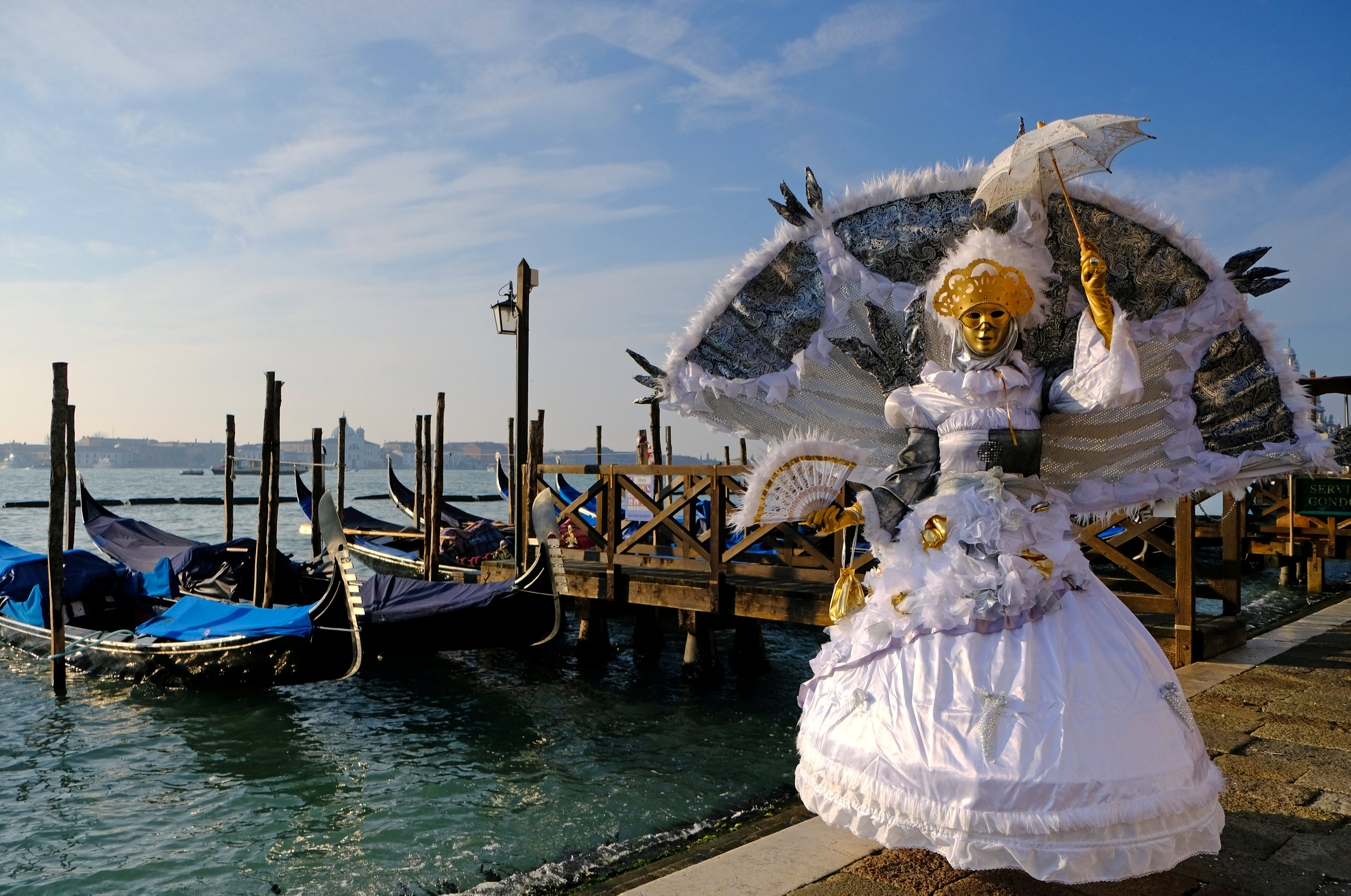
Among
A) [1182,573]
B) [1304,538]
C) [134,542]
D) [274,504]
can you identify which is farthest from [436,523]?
[1304,538]

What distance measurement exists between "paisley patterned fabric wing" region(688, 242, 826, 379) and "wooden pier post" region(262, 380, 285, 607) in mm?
6265

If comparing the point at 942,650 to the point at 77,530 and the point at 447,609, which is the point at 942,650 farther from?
the point at 77,530

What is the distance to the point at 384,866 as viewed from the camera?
365cm

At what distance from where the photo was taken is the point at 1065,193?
6.98 feet

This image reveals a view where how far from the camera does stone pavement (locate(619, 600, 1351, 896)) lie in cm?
221

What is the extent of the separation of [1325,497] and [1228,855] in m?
6.15

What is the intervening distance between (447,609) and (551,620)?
2.69ft

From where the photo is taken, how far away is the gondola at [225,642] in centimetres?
619

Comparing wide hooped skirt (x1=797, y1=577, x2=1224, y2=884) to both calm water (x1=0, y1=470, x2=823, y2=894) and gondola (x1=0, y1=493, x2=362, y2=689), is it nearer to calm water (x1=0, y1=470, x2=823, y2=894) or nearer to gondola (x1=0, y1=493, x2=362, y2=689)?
calm water (x1=0, y1=470, x2=823, y2=894)

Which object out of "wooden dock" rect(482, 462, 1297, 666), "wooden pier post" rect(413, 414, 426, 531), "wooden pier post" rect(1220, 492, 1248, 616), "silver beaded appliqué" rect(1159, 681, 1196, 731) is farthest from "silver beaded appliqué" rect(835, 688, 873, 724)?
"wooden pier post" rect(413, 414, 426, 531)

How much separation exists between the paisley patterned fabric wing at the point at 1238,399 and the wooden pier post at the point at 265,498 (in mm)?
7189

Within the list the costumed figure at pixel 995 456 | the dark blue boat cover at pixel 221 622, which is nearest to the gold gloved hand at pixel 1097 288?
the costumed figure at pixel 995 456

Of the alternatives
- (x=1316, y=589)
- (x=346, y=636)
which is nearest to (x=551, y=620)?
(x=346, y=636)

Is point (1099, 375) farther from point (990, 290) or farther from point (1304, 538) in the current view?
point (1304, 538)
